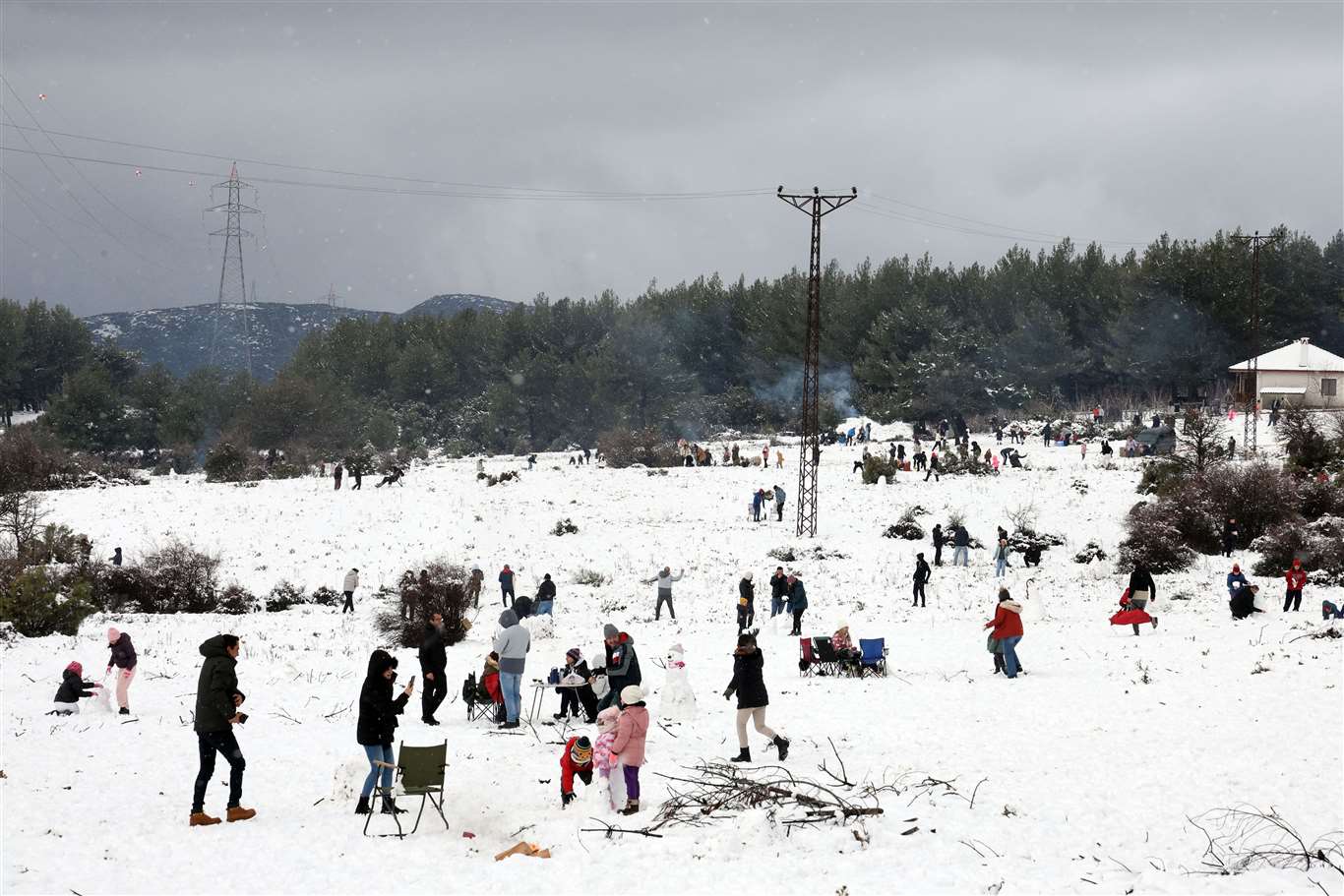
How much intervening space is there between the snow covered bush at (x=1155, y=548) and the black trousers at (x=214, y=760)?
2435 centimetres

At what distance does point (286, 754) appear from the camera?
42.4 feet

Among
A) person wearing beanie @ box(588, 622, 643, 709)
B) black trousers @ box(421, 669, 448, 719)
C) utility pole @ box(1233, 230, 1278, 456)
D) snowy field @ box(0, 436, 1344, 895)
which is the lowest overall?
snowy field @ box(0, 436, 1344, 895)

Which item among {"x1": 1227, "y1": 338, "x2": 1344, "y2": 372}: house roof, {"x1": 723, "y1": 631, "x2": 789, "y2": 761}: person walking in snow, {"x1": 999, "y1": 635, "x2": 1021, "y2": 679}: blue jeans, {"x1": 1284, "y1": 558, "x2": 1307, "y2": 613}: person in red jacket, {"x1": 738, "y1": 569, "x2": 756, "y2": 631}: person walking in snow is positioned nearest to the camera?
{"x1": 723, "y1": 631, "x2": 789, "y2": 761}: person walking in snow

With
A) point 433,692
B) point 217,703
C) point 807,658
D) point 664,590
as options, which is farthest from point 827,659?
point 217,703

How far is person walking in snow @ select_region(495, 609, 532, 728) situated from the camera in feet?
43.7

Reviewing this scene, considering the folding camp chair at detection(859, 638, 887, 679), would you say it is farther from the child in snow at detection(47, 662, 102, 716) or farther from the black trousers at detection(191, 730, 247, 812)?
the child in snow at detection(47, 662, 102, 716)

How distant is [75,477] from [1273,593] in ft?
156

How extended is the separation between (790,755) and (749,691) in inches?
42.0

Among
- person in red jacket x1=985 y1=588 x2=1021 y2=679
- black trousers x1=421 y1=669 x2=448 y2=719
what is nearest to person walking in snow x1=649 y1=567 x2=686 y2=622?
person in red jacket x1=985 y1=588 x2=1021 y2=679

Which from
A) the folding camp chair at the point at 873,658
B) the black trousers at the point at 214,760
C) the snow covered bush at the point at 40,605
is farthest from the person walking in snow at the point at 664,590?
the black trousers at the point at 214,760

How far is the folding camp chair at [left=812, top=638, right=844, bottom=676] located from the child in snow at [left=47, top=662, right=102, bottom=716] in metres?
10.4

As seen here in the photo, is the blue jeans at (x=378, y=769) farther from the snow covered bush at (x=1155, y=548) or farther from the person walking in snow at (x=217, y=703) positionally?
the snow covered bush at (x=1155, y=548)

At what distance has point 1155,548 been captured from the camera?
28.8m

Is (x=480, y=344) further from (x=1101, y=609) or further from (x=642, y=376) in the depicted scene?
(x=1101, y=609)
